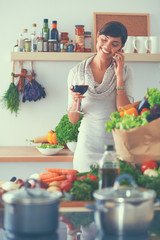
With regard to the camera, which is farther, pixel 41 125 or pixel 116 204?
pixel 41 125

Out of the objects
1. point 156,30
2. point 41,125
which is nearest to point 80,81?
point 41,125

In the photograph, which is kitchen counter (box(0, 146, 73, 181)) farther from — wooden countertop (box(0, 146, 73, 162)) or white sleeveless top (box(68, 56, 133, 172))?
white sleeveless top (box(68, 56, 133, 172))

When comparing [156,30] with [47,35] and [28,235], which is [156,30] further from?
[28,235]

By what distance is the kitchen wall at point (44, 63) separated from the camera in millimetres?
4062

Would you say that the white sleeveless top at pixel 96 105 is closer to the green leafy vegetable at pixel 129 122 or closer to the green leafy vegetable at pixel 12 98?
the green leafy vegetable at pixel 129 122

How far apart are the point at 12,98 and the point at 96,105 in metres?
1.49

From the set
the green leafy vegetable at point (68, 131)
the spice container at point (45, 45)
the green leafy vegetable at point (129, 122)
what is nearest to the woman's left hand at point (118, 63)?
the green leafy vegetable at point (129, 122)

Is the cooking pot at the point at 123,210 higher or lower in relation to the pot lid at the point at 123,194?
lower

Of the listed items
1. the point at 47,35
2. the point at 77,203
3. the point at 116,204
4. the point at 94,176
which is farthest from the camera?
the point at 47,35

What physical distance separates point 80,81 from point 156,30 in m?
1.78

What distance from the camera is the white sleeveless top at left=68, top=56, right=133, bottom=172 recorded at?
273 centimetres

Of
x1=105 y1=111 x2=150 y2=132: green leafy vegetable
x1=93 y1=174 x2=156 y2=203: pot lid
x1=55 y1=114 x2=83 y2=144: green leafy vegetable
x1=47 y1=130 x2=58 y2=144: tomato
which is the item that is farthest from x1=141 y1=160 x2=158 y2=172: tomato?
x1=47 y1=130 x2=58 y2=144: tomato

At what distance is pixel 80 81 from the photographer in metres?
2.73

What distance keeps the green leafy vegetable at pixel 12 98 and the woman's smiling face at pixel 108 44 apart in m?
A: 1.58
